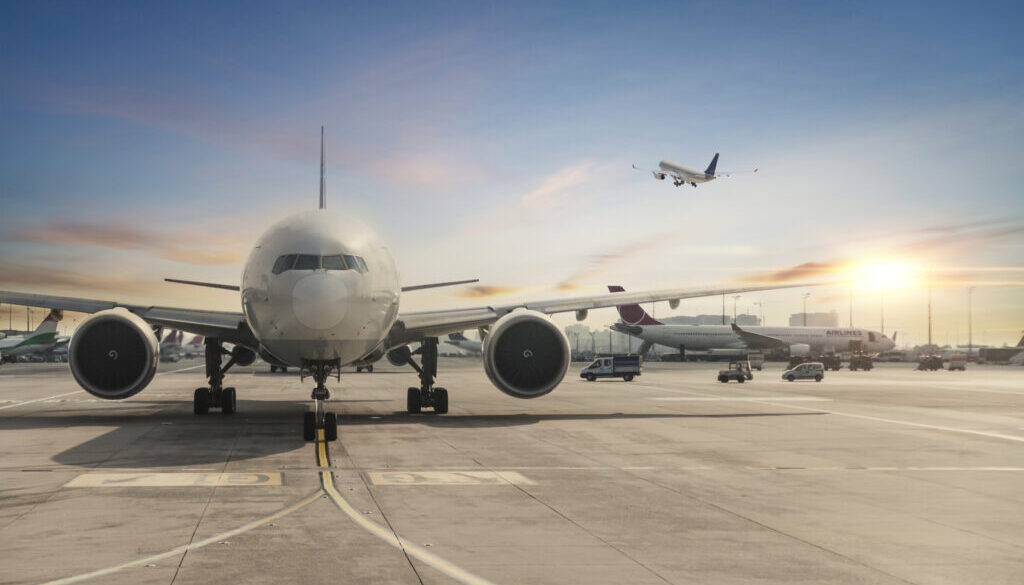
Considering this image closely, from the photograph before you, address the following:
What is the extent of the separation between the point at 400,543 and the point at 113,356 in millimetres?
13435

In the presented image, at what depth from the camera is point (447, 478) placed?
12805mm

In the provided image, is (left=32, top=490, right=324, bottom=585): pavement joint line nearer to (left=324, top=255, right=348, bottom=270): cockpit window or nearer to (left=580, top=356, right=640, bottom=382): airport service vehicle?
(left=324, top=255, right=348, bottom=270): cockpit window

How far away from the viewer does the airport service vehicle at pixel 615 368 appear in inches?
2234

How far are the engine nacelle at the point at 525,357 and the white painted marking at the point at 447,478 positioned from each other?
7300mm

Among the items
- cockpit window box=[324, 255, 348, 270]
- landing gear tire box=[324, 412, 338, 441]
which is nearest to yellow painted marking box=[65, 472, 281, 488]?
landing gear tire box=[324, 412, 338, 441]

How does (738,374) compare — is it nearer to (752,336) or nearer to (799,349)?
(799,349)

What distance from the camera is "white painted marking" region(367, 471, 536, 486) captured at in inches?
486

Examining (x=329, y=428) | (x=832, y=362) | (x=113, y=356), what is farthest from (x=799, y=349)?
(x=113, y=356)

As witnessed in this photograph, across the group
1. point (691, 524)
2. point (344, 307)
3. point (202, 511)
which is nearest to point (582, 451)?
point (344, 307)

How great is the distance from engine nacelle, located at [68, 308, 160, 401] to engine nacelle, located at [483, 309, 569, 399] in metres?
7.82

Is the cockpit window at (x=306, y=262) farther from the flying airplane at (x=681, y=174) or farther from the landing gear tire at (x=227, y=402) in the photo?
the flying airplane at (x=681, y=174)

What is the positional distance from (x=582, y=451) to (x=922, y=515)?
7143 mm

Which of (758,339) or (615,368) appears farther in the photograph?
(758,339)

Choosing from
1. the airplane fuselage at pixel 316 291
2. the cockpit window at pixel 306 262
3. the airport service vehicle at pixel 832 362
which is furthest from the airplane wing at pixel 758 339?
the cockpit window at pixel 306 262
